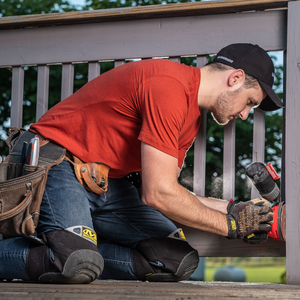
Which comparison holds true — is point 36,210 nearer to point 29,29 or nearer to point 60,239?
point 60,239

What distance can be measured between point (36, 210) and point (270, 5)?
5.06ft

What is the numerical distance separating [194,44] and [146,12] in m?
0.31

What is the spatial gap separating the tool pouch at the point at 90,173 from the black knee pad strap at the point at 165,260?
0.44 m

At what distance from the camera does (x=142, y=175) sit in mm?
1614

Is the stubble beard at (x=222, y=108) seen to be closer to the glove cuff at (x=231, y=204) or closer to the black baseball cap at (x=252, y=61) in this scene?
the black baseball cap at (x=252, y=61)

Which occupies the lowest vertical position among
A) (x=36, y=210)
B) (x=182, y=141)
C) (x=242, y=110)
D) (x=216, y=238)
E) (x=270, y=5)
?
(x=216, y=238)

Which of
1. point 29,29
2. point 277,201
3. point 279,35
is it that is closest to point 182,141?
point 277,201

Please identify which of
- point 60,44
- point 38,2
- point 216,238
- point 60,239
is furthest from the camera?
point 38,2

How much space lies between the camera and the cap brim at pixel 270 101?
182 cm

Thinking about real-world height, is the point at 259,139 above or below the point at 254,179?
above

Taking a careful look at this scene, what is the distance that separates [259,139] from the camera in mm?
1995

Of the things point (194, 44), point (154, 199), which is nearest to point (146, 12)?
point (194, 44)

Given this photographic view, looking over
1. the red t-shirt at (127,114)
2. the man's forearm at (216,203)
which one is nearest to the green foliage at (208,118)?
the man's forearm at (216,203)

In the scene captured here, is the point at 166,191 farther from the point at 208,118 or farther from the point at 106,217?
the point at 208,118
